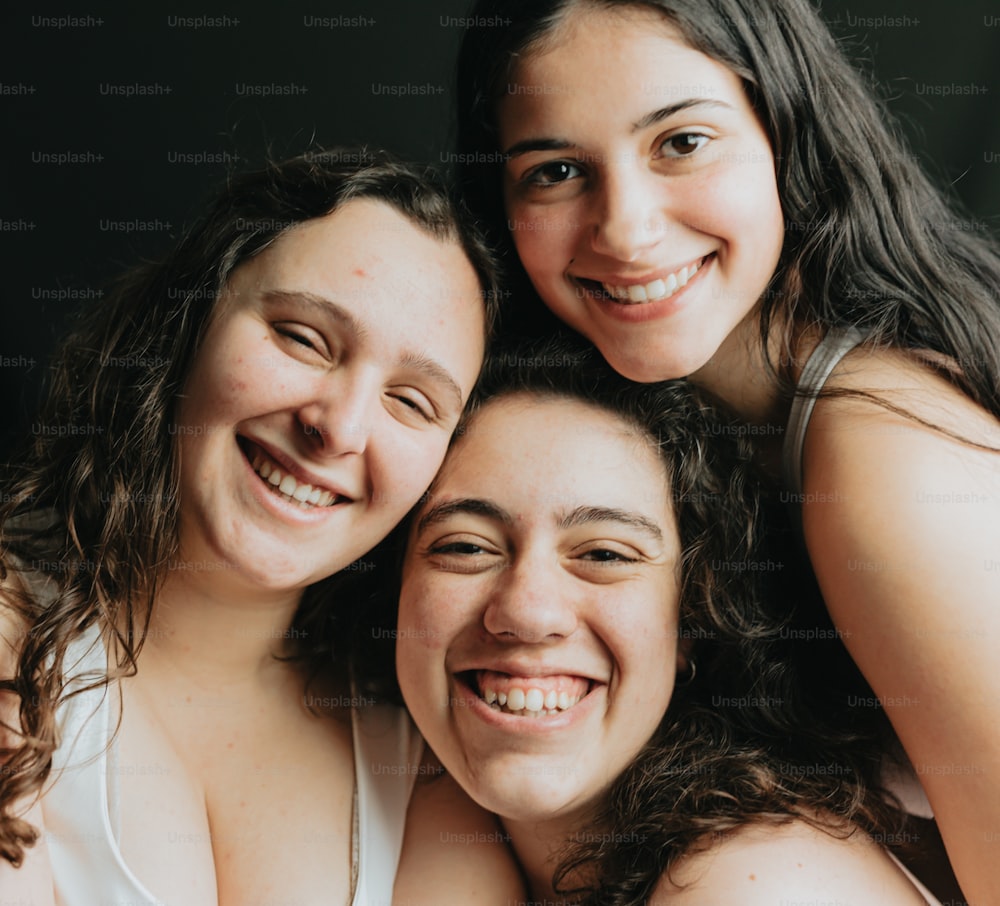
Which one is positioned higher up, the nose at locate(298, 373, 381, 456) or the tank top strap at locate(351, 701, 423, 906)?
the nose at locate(298, 373, 381, 456)

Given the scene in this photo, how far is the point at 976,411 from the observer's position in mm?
1922

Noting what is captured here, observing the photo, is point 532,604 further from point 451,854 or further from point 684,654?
point 451,854

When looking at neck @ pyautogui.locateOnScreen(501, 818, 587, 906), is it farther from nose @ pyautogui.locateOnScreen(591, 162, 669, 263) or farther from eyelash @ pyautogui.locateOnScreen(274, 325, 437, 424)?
nose @ pyautogui.locateOnScreen(591, 162, 669, 263)

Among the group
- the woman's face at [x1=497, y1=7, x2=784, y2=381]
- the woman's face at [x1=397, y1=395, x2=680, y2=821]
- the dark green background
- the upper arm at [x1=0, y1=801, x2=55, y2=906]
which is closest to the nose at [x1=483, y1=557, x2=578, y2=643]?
the woman's face at [x1=397, y1=395, x2=680, y2=821]

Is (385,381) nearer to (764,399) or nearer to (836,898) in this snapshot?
(764,399)

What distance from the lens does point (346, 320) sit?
1.79 metres

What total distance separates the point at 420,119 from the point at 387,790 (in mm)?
1498

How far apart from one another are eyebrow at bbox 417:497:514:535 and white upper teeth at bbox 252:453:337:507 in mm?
167

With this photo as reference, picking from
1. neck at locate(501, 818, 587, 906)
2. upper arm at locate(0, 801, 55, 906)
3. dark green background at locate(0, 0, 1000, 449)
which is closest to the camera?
upper arm at locate(0, 801, 55, 906)

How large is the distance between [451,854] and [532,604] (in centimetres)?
52

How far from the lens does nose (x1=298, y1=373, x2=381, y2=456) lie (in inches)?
69.6

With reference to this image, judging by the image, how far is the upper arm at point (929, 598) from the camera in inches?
65.3

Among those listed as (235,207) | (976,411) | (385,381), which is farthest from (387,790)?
(976,411)

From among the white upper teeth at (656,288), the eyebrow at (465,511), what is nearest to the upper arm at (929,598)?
the white upper teeth at (656,288)
